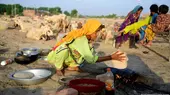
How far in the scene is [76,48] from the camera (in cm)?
470

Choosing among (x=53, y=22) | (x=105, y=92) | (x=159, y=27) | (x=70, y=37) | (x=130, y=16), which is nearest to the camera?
(x=105, y=92)

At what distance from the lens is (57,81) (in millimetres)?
4469

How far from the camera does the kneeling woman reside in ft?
14.7

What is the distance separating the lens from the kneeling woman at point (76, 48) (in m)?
4.48

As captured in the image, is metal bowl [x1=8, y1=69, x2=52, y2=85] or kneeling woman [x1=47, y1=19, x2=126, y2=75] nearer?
metal bowl [x1=8, y1=69, x2=52, y2=85]

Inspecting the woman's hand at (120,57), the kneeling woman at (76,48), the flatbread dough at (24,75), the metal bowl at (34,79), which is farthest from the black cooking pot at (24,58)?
the woman's hand at (120,57)

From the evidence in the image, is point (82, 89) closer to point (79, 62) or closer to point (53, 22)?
point (79, 62)

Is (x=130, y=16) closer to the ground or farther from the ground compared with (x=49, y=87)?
farther from the ground

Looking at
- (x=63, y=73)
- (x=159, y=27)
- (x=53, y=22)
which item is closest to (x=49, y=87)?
(x=63, y=73)

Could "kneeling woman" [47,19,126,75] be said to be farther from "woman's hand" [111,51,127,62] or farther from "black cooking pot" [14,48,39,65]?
"black cooking pot" [14,48,39,65]

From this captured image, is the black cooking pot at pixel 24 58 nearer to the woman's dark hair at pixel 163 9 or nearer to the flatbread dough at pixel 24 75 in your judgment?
the flatbread dough at pixel 24 75

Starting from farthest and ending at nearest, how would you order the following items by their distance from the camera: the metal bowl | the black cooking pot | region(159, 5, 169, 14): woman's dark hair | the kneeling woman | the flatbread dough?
region(159, 5, 169, 14): woman's dark hair → the black cooking pot → the kneeling woman → the flatbread dough → the metal bowl

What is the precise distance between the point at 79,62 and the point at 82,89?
1777 mm

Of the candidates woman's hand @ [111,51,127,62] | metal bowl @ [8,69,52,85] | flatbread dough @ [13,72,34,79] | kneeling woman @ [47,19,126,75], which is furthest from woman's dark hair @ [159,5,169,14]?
flatbread dough @ [13,72,34,79]
